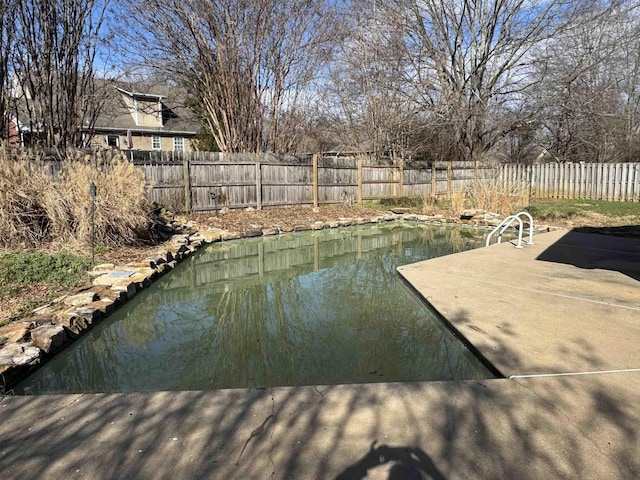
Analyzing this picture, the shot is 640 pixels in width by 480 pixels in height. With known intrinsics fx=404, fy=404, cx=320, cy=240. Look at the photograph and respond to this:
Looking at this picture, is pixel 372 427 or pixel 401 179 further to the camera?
pixel 401 179

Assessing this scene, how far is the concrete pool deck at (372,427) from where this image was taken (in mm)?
1521

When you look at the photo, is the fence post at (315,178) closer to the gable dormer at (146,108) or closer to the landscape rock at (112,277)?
the landscape rock at (112,277)

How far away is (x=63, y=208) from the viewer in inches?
207

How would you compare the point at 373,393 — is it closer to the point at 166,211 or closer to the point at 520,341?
the point at 520,341

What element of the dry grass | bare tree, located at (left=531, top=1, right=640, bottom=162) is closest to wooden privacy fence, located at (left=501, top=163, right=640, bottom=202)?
bare tree, located at (left=531, top=1, right=640, bottom=162)

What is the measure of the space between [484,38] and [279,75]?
948cm

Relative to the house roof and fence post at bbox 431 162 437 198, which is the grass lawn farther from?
the house roof

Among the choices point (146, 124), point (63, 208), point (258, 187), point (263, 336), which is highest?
point (146, 124)

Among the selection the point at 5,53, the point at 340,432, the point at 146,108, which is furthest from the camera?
the point at 146,108

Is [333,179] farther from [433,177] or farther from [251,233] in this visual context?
[251,233]

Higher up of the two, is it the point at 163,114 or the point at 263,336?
the point at 163,114

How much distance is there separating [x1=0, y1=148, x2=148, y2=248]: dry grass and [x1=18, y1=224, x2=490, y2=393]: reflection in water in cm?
118

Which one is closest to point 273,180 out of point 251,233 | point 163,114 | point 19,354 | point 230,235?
point 251,233

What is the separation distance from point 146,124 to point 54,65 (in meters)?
13.9
